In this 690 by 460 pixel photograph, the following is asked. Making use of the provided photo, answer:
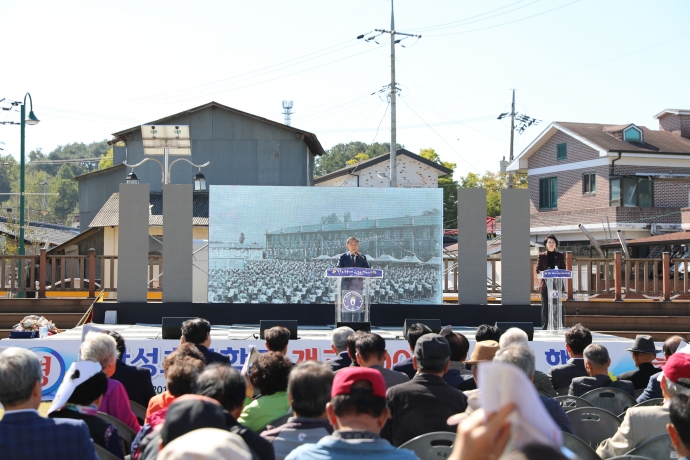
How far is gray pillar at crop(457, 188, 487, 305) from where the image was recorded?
575 inches

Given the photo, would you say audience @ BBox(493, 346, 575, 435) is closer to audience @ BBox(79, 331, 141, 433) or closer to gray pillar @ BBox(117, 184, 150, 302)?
audience @ BBox(79, 331, 141, 433)

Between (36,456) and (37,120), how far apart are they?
20791 millimetres

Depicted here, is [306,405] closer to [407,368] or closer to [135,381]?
[135,381]

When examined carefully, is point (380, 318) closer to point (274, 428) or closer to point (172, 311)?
point (172, 311)

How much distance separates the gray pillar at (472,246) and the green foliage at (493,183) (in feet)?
125

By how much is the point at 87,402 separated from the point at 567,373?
153 inches

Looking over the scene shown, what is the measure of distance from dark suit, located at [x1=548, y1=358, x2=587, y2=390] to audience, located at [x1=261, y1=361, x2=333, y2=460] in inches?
132

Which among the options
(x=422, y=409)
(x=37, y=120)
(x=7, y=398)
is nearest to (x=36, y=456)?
(x=7, y=398)

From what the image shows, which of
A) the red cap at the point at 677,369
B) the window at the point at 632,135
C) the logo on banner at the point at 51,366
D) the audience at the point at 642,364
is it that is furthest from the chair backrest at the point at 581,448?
the window at the point at 632,135

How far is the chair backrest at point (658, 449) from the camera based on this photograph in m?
3.59

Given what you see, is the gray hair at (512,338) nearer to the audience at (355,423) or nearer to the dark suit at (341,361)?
the dark suit at (341,361)

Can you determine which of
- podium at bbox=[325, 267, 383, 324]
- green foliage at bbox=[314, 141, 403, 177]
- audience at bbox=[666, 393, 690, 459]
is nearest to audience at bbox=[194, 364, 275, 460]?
audience at bbox=[666, 393, 690, 459]

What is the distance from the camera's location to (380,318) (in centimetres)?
1440

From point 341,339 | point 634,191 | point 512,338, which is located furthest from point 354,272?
point 634,191
